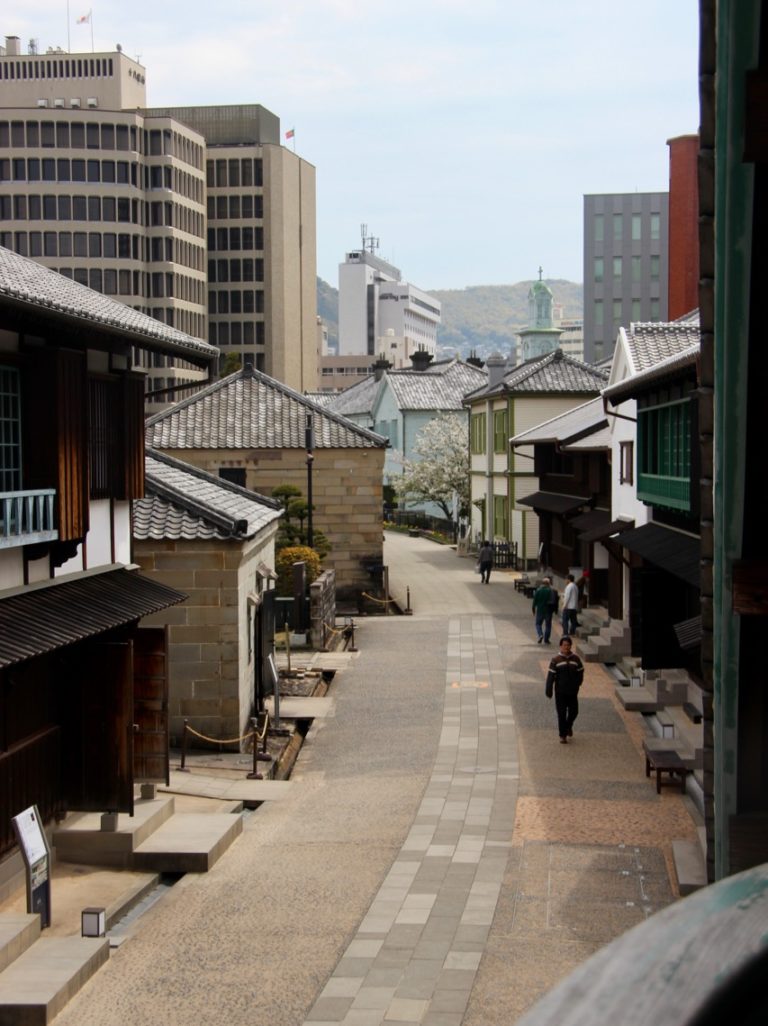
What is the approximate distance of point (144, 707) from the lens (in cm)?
1439

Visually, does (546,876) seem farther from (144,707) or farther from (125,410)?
(125,410)

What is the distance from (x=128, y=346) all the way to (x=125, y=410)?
780 millimetres

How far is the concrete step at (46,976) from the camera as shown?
9.17 meters

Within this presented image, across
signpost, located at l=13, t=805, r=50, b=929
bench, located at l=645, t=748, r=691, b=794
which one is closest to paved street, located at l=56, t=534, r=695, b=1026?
bench, located at l=645, t=748, r=691, b=794

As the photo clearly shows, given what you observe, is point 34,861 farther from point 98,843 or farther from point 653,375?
point 653,375

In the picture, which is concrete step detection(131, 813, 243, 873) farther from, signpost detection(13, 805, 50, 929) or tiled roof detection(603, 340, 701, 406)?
tiled roof detection(603, 340, 701, 406)

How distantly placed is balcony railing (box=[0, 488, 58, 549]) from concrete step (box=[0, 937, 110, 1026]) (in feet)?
11.2

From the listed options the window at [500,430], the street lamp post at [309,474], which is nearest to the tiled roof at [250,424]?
the street lamp post at [309,474]

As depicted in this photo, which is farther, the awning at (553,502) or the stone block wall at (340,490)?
the stone block wall at (340,490)

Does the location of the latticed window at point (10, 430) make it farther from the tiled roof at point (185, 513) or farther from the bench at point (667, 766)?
the bench at point (667, 766)

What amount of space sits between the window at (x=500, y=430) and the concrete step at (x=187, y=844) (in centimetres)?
3779

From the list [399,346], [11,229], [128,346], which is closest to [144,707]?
[128,346]

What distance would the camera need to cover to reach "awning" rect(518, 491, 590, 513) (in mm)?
36312

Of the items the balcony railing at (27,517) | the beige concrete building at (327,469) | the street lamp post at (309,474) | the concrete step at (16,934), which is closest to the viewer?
the concrete step at (16,934)
